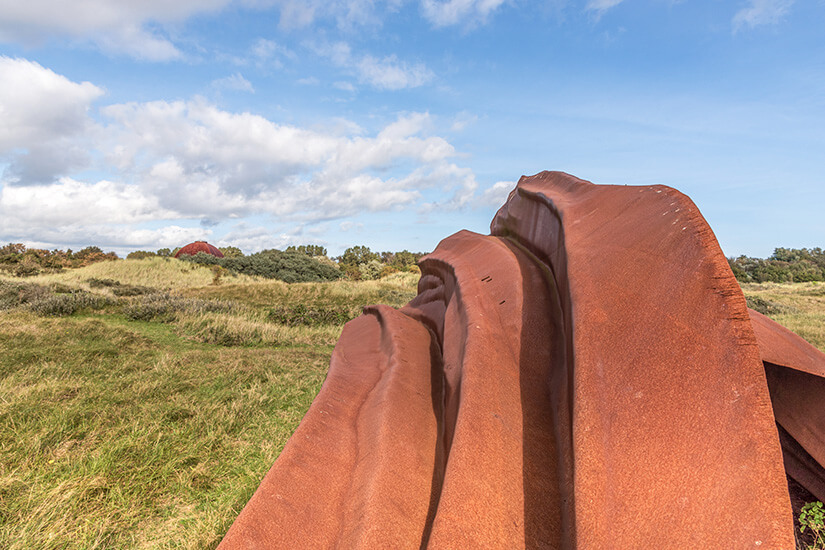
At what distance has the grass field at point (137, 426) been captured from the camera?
2.24 m

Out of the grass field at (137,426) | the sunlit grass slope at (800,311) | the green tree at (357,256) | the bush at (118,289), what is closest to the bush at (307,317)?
the grass field at (137,426)

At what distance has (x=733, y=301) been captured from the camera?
3.10 feet

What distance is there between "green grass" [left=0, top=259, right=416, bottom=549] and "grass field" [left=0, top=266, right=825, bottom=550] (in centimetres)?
1

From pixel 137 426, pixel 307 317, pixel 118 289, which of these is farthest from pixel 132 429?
pixel 118 289

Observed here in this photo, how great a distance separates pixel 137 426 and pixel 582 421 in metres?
3.79

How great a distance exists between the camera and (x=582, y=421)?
0.94m

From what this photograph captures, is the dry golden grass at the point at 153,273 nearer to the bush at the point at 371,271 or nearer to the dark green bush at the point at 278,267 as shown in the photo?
the dark green bush at the point at 278,267

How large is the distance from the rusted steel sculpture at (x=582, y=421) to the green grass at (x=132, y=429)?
1281 millimetres

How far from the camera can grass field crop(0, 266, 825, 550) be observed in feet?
7.36

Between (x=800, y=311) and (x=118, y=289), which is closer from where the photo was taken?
(x=118, y=289)

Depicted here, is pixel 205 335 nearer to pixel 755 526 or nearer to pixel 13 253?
pixel 755 526

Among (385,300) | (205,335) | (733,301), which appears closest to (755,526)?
(733,301)

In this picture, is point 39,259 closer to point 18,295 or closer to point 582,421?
point 18,295

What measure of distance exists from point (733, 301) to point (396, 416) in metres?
0.97
